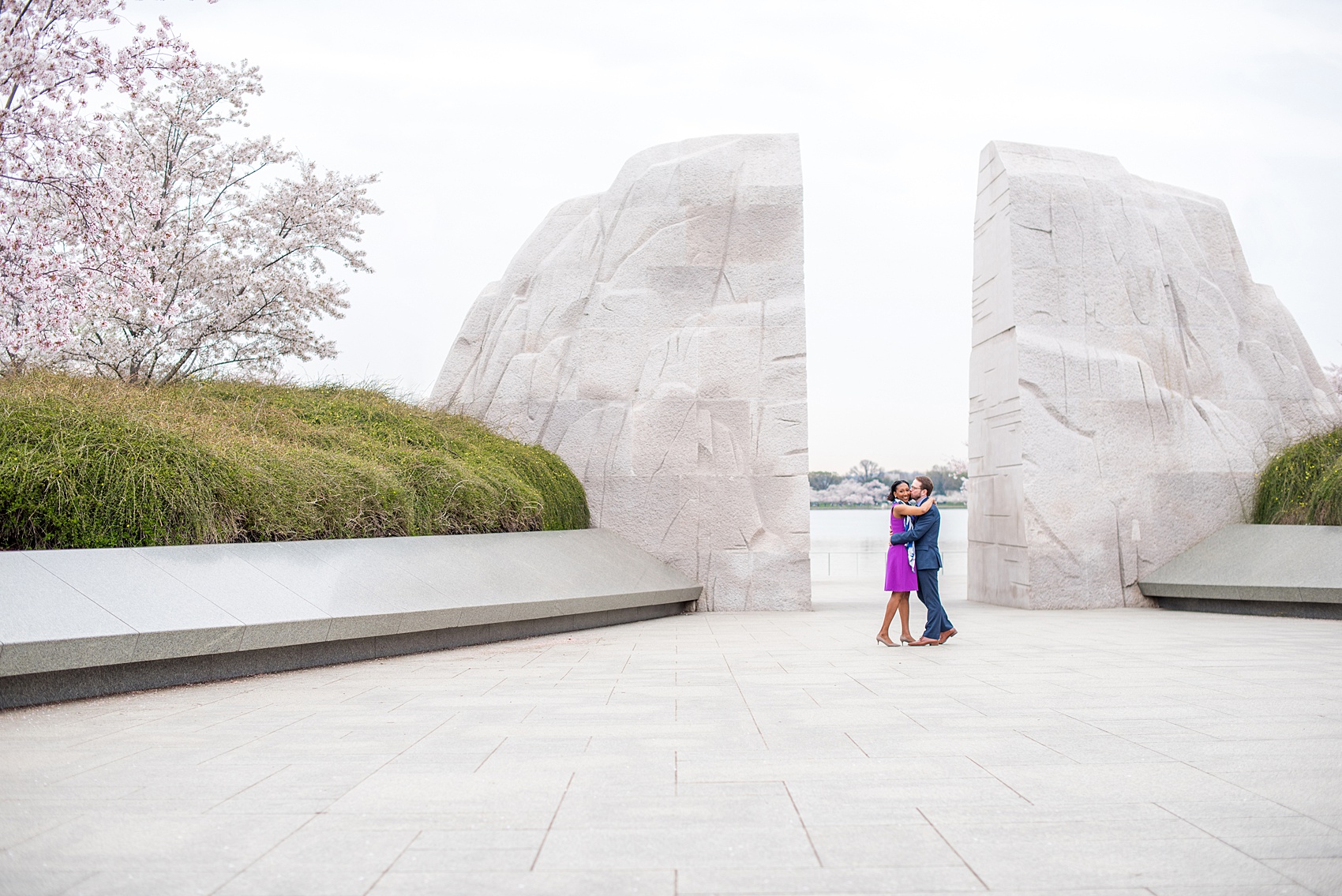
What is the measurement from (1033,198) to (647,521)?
6.68 meters

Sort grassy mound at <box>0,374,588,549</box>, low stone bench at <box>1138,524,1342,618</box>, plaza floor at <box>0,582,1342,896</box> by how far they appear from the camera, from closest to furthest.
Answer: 1. plaza floor at <box>0,582,1342,896</box>
2. grassy mound at <box>0,374,588,549</box>
3. low stone bench at <box>1138,524,1342,618</box>

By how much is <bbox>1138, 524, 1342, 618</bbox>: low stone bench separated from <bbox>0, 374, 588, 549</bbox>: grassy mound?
24.3 feet

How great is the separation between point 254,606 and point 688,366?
23.5 feet

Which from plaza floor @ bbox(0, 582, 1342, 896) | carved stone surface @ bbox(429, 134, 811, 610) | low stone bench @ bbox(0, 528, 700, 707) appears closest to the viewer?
plaza floor @ bbox(0, 582, 1342, 896)

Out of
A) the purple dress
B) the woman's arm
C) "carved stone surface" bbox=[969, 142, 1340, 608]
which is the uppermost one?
"carved stone surface" bbox=[969, 142, 1340, 608]

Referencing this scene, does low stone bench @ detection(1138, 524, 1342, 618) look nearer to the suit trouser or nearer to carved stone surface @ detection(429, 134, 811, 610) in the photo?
carved stone surface @ detection(429, 134, 811, 610)

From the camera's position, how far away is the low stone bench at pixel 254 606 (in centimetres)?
519

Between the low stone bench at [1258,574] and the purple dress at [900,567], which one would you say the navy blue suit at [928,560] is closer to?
the purple dress at [900,567]

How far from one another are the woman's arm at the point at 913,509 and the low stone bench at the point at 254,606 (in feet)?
10.3

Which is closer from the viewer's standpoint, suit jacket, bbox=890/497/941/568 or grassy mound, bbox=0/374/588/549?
grassy mound, bbox=0/374/588/549

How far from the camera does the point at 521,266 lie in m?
14.8

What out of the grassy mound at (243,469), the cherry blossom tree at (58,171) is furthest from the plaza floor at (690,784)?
the cherry blossom tree at (58,171)

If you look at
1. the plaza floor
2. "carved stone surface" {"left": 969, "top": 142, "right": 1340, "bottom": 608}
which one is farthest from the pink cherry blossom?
"carved stone surface" {"left": 969, "top": 142, "right": 1340, "bottom": 608}

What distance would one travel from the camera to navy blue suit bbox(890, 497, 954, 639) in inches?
315
